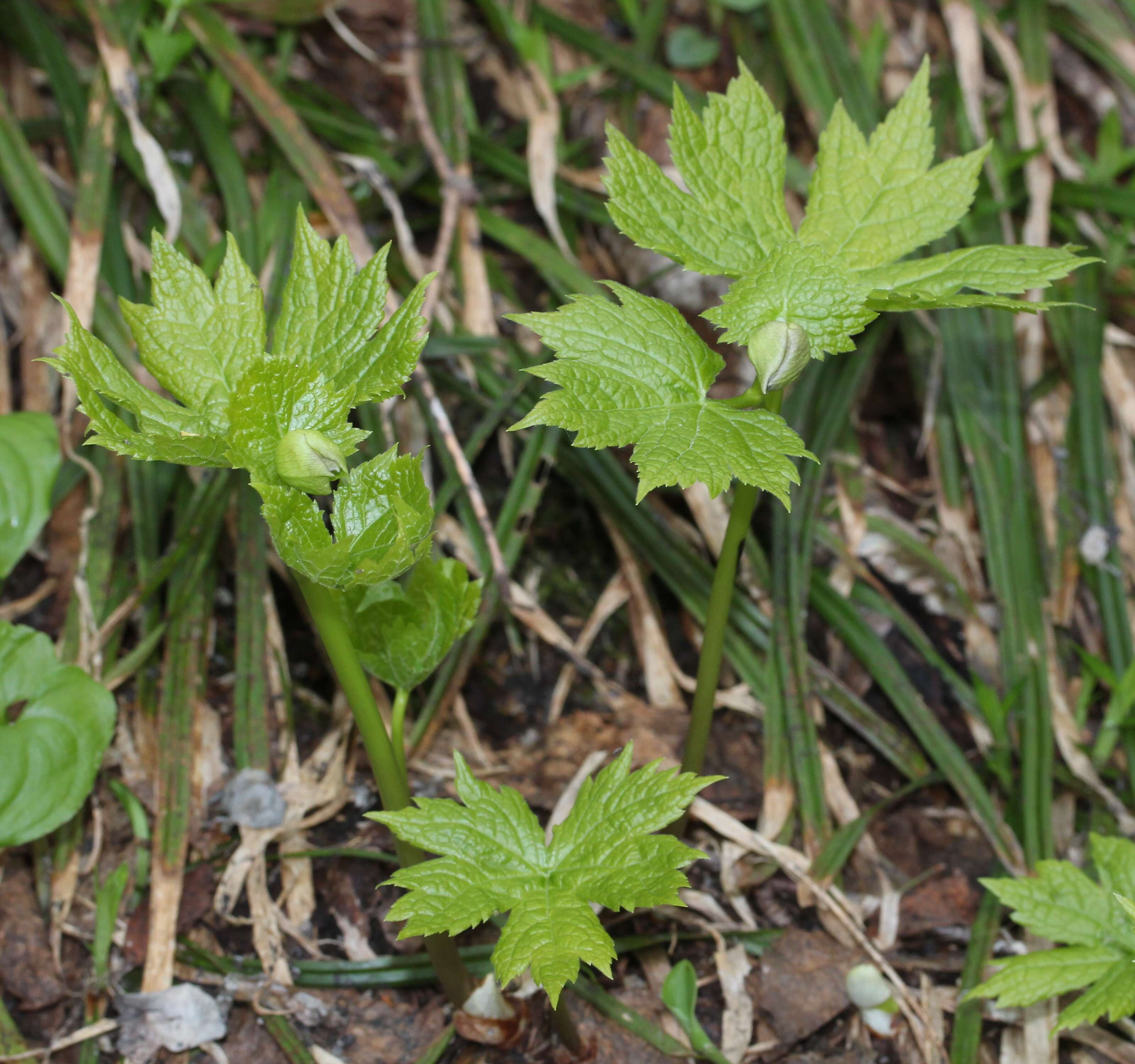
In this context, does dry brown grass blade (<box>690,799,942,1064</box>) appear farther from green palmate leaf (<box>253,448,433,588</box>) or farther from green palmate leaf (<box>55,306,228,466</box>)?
green palmate leaf (<box>55,306,228,466</box>)

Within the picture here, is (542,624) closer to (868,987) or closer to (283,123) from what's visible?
(868,987)

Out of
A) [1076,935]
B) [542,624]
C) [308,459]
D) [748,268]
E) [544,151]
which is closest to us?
[308,459]

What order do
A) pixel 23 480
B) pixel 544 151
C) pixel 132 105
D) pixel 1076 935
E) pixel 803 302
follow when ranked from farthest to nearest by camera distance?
pixel 544 151 → pixel 132 105 → pixel 23 480 → pixel 1076 935 → pixel 803 302

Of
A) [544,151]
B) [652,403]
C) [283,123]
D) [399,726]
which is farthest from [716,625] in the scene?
[283,123]

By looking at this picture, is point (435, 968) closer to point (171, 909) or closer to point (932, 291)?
point (171, 909)

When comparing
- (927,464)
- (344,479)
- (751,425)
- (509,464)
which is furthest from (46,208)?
(927,464)

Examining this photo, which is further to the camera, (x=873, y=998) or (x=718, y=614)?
(x=873, y=998)

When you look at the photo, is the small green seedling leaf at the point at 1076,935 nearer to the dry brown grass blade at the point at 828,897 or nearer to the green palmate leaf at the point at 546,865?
the dry brown grass blade at the point at 828,897
